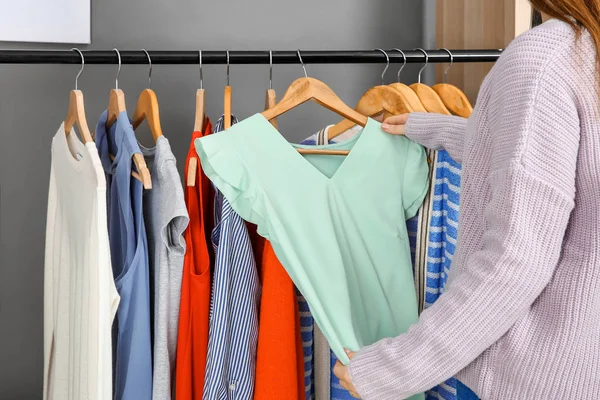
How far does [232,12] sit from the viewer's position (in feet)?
6.15

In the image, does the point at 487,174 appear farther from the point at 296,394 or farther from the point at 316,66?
the point at 316,66

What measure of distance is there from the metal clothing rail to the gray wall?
0.51m

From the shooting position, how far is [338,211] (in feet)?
4.12

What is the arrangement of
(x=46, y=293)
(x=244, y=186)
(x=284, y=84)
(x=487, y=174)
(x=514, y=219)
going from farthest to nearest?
(x=284, y=84), (x=46, y=293), (x=244, y=186), (x=487, y=174), (x=514, y=219)

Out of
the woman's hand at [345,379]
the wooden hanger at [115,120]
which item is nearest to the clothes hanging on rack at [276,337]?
the woman's hand at [345,379]

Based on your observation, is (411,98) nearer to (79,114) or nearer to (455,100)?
(455,100)

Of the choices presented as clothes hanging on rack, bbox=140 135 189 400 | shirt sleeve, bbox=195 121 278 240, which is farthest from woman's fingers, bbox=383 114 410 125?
clothes hanging on rack, bbox=140 135 189 400

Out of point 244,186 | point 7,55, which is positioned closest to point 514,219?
point 244,186

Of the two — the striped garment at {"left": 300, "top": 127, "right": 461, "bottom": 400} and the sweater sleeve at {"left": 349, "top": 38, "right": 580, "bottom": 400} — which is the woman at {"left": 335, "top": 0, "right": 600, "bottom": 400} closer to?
the sweater sleeve at {"left": 349, "top": 38, "right": 580, "bottom": 400}

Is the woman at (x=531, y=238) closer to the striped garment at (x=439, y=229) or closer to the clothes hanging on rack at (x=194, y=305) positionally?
the striped garment at (x=439, y=229)

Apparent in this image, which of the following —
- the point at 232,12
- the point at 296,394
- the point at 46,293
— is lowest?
the point at 296,394

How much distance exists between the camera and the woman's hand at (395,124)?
4.17ft

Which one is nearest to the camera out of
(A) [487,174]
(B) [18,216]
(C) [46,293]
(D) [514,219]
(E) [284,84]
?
(D) [514,219]

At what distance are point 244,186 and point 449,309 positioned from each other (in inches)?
17.0
